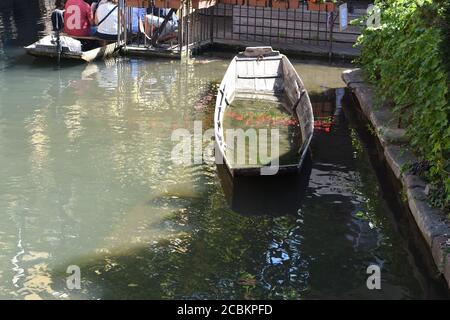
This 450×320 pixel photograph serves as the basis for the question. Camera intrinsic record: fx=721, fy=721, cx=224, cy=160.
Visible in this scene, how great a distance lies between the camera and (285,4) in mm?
18703

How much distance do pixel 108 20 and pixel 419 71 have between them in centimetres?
1170

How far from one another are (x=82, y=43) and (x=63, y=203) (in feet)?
35.9

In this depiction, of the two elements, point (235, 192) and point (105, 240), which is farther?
point (235, 192)

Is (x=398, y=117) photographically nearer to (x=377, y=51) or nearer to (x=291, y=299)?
(x=377, y=51)

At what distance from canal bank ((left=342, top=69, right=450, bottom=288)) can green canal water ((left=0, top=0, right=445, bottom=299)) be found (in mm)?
366

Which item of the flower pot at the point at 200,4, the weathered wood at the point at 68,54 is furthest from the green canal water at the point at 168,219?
the flower pot at the point at 200,4

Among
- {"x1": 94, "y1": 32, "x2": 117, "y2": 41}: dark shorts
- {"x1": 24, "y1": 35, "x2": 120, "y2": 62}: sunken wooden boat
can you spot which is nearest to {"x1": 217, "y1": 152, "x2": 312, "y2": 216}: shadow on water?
{"x1": 24, "y1": 35, "x2": 120, "y2": 62}: sunken wooden boat

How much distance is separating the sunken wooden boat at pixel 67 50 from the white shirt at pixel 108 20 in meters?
0.51

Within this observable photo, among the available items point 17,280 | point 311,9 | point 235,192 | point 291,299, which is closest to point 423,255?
point 291,299

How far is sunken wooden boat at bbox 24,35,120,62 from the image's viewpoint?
17.8 m


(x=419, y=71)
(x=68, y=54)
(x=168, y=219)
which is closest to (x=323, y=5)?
(x=68, y=54)

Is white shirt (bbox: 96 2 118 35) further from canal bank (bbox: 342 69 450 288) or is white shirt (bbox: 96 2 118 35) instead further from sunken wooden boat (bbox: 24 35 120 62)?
canal bank (bbox: 342 69 450 288)

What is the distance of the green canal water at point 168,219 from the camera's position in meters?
7.38

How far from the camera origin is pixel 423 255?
26.0 ft
